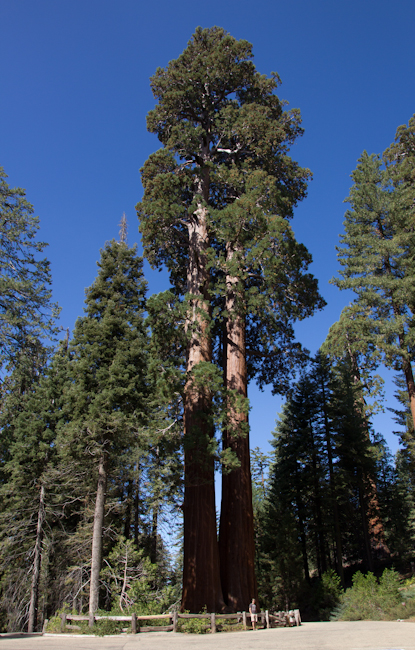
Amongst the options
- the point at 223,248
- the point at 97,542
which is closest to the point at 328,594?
A: the point at 97,542

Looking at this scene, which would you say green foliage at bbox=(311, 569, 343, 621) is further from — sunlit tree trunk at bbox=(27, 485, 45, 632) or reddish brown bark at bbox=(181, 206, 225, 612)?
sunlit tree trunk at bbox=(27, 485, 45, 632)

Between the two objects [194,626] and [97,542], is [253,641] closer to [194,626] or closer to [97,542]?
[194,626]

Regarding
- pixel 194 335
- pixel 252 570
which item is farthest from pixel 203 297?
pixel 252 570

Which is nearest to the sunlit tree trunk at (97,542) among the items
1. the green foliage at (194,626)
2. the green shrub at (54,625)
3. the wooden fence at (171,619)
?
the green shrub at (54,625)

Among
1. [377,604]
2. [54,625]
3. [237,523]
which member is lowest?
[54,625]

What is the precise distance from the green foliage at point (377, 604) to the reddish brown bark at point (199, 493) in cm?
547

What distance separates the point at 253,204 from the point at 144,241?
3673 millimetres

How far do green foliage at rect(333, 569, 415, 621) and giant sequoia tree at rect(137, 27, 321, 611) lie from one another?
449cm

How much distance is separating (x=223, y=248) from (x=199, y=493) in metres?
8.50

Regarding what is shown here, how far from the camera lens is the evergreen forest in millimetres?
10164

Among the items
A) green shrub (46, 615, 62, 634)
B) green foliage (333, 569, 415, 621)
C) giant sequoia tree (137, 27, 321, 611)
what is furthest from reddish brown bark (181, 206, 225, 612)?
green foliage (333, 569, 415, 621)

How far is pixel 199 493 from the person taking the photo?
9.93m

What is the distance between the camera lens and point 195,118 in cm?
1552

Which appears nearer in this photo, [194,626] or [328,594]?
[194,626]
